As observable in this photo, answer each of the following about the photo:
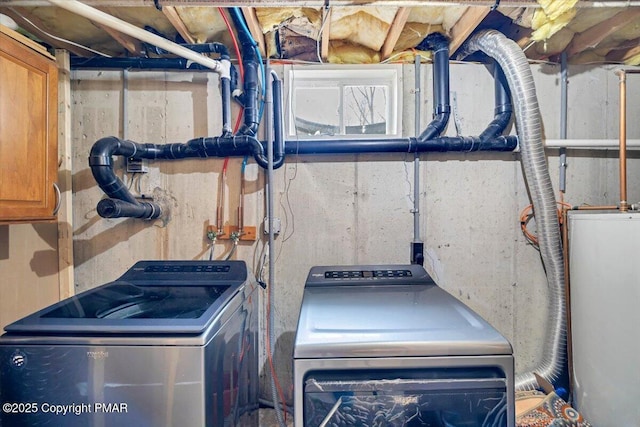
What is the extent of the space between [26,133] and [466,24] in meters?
2.14

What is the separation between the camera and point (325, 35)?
1714 mm

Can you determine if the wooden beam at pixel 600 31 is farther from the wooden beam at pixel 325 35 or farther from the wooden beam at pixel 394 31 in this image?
the wooden beam at pixel 325 35

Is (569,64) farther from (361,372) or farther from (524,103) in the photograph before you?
(361,372)

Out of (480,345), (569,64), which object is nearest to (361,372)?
(480,345)

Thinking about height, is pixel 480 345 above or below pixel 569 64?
below

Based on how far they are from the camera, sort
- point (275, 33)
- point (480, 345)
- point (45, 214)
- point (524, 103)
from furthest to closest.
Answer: point (275, 33) → point (524, 103) → point (45, 214) → point (480, 345)

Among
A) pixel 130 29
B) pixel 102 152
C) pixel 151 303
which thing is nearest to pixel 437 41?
pixel 130 29

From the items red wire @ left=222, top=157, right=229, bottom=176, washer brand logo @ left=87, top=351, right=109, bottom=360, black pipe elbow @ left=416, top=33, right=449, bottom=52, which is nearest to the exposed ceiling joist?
black pipe elbow @ left=416, top=33, right=449, bottom=52

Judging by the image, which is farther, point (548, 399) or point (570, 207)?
point (570, 207)

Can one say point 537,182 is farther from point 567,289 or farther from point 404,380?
point 404,380

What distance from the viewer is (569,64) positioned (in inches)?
76.6

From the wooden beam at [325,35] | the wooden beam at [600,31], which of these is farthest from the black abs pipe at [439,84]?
the wooden beam at [600,31]

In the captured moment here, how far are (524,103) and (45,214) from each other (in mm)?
2426

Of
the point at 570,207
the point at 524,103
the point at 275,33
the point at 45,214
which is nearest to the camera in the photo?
the point at 45,214
